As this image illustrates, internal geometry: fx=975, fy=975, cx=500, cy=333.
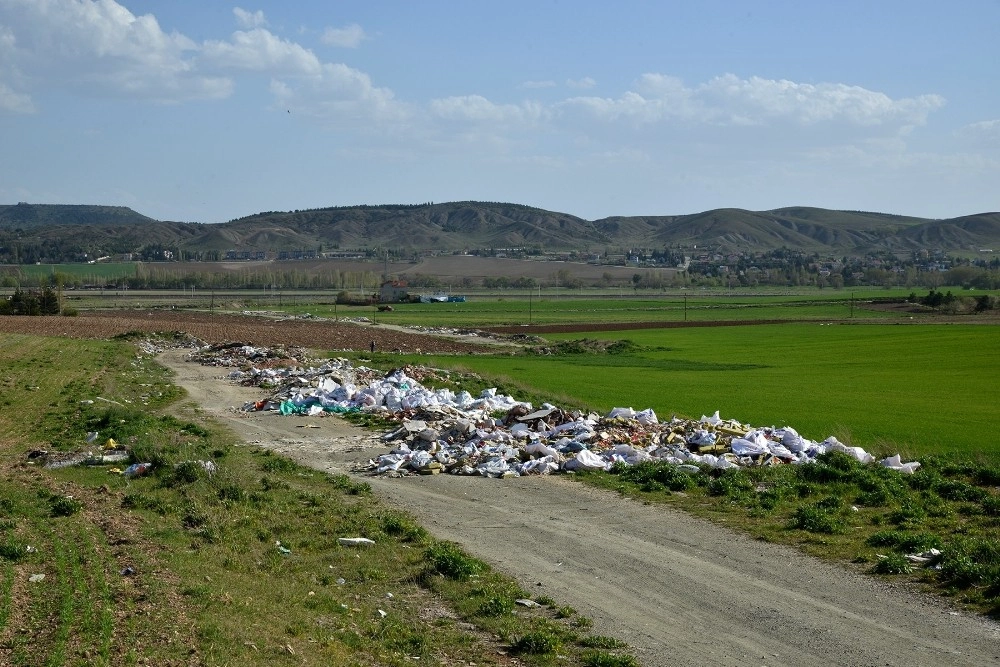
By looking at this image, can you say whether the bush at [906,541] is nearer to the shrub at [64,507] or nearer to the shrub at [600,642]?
the shrub at [600,642]

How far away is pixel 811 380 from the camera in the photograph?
46.6m

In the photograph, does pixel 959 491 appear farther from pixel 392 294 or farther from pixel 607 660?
pixel 392 294

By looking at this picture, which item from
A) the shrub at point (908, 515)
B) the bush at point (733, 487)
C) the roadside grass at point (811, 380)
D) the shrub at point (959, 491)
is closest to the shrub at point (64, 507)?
the bush at point (733, 487)

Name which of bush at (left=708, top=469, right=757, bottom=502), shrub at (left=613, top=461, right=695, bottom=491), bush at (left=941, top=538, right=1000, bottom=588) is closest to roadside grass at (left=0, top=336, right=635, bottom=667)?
bush at (left=941, top=538, right=1000, bottom=588)

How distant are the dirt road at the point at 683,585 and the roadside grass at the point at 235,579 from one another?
0.67 meters

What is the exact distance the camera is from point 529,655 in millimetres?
9531

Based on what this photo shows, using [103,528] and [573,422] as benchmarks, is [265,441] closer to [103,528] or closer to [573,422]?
[573,422]

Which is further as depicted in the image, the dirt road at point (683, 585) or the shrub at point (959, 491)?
the shrub at point (959, 491)

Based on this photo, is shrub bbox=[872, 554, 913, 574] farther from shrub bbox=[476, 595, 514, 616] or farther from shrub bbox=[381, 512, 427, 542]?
shrub bbox=[381, 512, 427, 542]

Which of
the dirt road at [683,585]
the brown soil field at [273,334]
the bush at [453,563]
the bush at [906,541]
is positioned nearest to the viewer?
the dirt road at [683,585]

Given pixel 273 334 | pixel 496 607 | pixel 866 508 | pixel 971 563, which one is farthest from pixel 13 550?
pixel 273 334

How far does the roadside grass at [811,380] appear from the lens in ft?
95.0

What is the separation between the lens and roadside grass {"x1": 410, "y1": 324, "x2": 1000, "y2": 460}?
95.0 feet

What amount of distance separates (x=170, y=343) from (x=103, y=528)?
57.2 m
